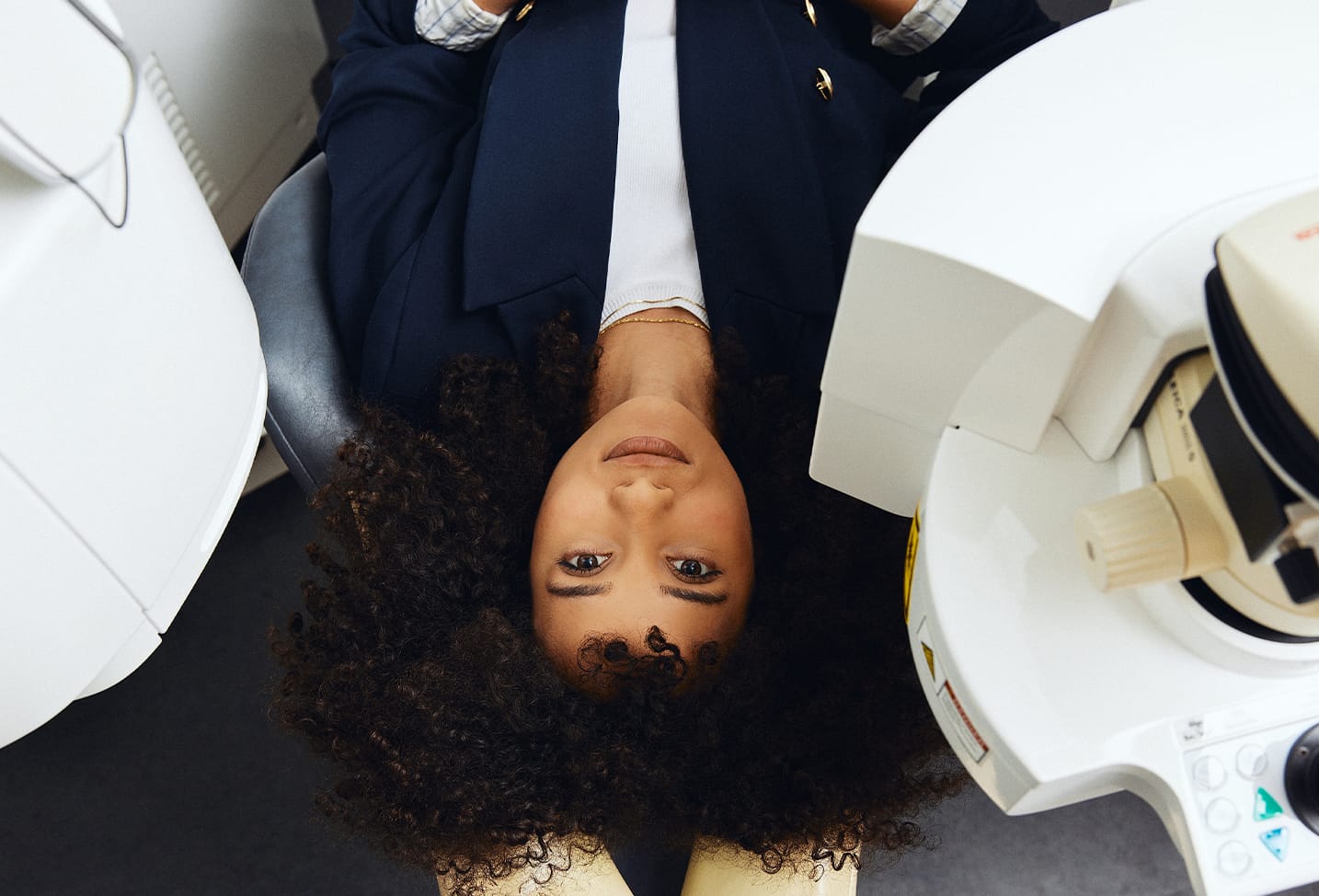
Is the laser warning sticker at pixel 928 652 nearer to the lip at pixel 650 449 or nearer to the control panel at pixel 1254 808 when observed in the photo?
the control panel at pixel 1254 808

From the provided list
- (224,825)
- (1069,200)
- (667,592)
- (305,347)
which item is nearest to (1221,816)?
(1069,200)

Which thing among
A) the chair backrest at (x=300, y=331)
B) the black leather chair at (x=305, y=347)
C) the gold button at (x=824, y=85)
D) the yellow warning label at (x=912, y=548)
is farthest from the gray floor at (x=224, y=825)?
the gold button at (x=824, y=85)

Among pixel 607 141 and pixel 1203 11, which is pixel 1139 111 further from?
pixel 607 141

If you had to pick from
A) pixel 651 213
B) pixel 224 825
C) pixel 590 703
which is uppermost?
pixel 651 213

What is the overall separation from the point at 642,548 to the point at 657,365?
263 mm

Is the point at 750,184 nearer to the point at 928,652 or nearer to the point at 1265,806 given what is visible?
the point at 928,652

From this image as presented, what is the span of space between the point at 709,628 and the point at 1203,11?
685mm

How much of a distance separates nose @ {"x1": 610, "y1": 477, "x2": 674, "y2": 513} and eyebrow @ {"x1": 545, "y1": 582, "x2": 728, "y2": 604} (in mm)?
80

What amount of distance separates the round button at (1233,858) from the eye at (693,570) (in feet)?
1.79

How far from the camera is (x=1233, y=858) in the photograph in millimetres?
602


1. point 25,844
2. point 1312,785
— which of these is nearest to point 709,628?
point 1312,785

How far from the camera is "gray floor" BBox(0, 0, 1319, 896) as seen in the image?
4.78 ft

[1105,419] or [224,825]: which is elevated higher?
[1105,419]

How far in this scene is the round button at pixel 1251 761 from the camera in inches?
23.9
